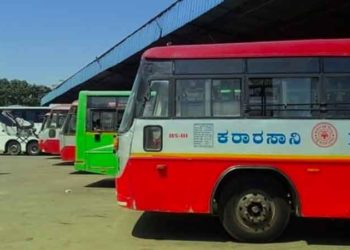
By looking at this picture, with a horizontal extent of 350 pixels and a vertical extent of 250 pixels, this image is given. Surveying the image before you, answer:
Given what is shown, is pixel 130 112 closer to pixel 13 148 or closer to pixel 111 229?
pixel 111 229

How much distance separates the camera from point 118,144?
9.77 metres

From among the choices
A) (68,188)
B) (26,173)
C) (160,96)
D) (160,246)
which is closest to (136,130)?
(160,96)

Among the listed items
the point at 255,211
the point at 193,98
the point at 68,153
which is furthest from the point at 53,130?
the point at 255,211

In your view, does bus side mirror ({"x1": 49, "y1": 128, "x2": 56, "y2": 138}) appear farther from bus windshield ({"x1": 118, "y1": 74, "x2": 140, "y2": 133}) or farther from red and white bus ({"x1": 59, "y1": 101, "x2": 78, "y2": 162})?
bus windshield ({"x1": 118, "y1": 74, "x2": 140, "y2": 133})

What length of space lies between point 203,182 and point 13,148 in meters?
28.0

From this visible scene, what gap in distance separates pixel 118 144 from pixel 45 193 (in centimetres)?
606

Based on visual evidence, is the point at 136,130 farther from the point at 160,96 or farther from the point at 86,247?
the point at 86,247

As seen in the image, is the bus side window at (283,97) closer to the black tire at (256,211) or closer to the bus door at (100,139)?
the black tire at (256,211)

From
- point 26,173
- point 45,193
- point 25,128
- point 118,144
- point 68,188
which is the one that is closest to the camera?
point 118,144

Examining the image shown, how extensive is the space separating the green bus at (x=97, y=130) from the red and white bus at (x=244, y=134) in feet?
24.2

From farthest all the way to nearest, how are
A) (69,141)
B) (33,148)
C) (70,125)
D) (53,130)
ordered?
1. (33,148)
2. (53,130)
3. (70,125)
4. (69,141)

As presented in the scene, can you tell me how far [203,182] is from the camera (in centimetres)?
909

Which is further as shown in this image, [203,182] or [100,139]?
[100,139]

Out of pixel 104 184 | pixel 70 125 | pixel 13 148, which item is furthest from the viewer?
pixel 13 148
